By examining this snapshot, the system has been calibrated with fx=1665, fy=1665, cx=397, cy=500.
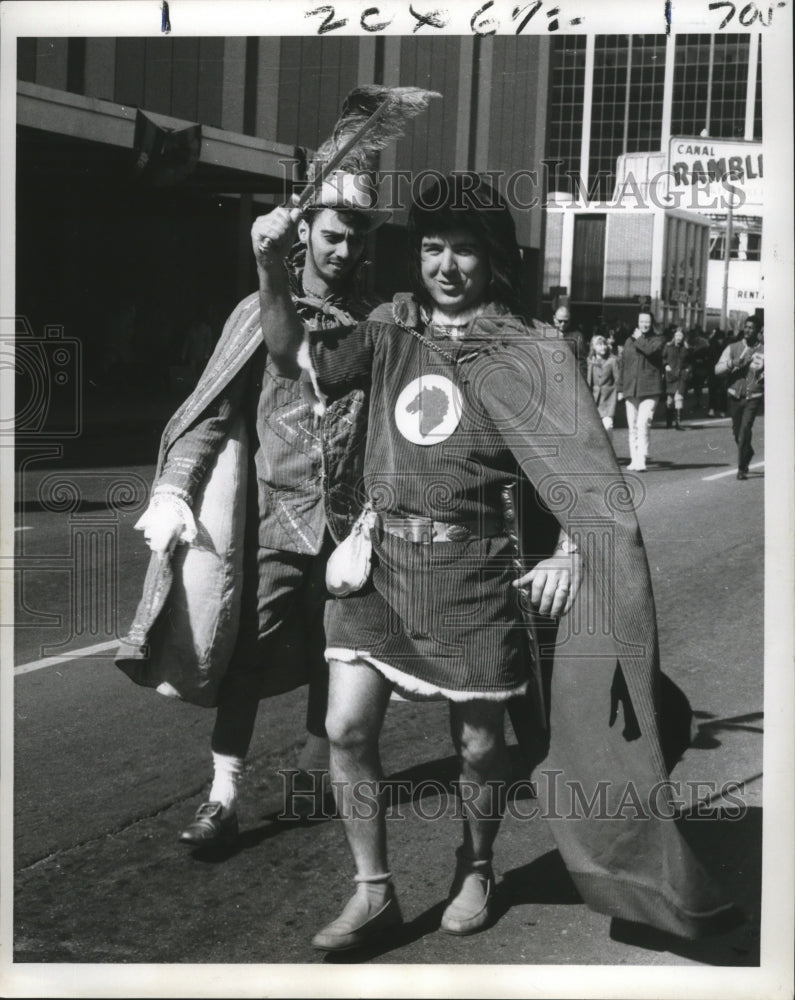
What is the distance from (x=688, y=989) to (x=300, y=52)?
8.26 feet

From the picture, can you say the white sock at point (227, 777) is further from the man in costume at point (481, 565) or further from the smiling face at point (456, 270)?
the smiling face at point (456, 270)

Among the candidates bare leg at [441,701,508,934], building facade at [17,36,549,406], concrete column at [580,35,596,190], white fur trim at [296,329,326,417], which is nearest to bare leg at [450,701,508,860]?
bare leg at [441,701,508,934]

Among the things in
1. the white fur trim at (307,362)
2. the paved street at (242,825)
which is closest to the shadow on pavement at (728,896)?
the paved street at (242,825)

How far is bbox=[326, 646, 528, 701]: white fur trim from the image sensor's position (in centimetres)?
406

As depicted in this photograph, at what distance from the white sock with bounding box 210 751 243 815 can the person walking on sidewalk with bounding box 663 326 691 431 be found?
148 centimetres

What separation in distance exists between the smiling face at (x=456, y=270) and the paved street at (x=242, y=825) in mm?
642

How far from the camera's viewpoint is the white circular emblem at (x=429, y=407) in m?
4.02

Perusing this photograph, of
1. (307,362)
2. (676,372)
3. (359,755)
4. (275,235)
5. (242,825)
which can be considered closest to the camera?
(275,235)

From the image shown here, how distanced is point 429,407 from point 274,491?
0.53 m

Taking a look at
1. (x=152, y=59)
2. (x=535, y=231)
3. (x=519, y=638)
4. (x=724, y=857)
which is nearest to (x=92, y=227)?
(x=152, y=59)

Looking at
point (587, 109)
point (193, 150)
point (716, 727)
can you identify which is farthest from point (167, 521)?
point (716, 727)

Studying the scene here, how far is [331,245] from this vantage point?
4199 mm

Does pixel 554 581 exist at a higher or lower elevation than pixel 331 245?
lower

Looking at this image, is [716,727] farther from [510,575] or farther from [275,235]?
[275,235]
